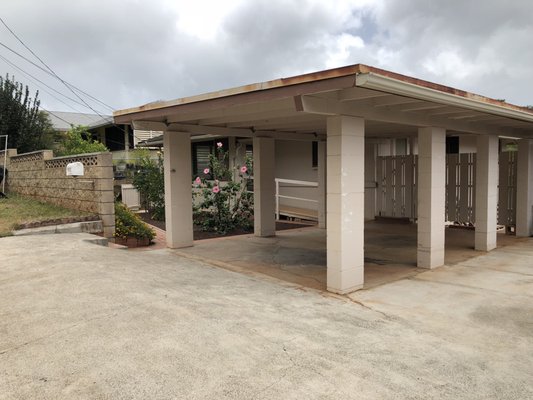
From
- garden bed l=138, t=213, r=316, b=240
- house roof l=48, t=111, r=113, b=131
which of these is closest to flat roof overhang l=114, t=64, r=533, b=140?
garden bed l=138, t=213, r=316, b=240

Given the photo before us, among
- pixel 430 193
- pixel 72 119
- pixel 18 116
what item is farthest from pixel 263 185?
pixel 72 119

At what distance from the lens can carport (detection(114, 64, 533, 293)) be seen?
496cm

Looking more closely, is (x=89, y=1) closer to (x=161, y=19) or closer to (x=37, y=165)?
(x=161, y=19)

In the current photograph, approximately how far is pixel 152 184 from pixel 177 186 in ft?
17.0

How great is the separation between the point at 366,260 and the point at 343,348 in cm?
435

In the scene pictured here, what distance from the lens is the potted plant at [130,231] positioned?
9148mm

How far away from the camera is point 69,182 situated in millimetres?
9891

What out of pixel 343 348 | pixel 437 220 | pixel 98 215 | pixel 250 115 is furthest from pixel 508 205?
pixel 98 215

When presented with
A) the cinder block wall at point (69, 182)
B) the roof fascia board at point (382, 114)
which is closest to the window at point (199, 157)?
the cinder block wall at point (69, 182)

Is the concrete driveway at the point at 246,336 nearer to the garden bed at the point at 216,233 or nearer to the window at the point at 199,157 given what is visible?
the garden bed at the point at 216,233

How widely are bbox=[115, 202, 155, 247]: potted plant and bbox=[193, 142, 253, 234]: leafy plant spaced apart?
2257 mm

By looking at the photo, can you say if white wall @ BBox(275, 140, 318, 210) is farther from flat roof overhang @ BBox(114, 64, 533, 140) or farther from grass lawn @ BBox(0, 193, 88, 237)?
grass lawn @ BBox(0, 193, 88, 237)

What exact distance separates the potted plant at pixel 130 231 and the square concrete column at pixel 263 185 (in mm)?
2640

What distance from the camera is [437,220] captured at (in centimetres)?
724
